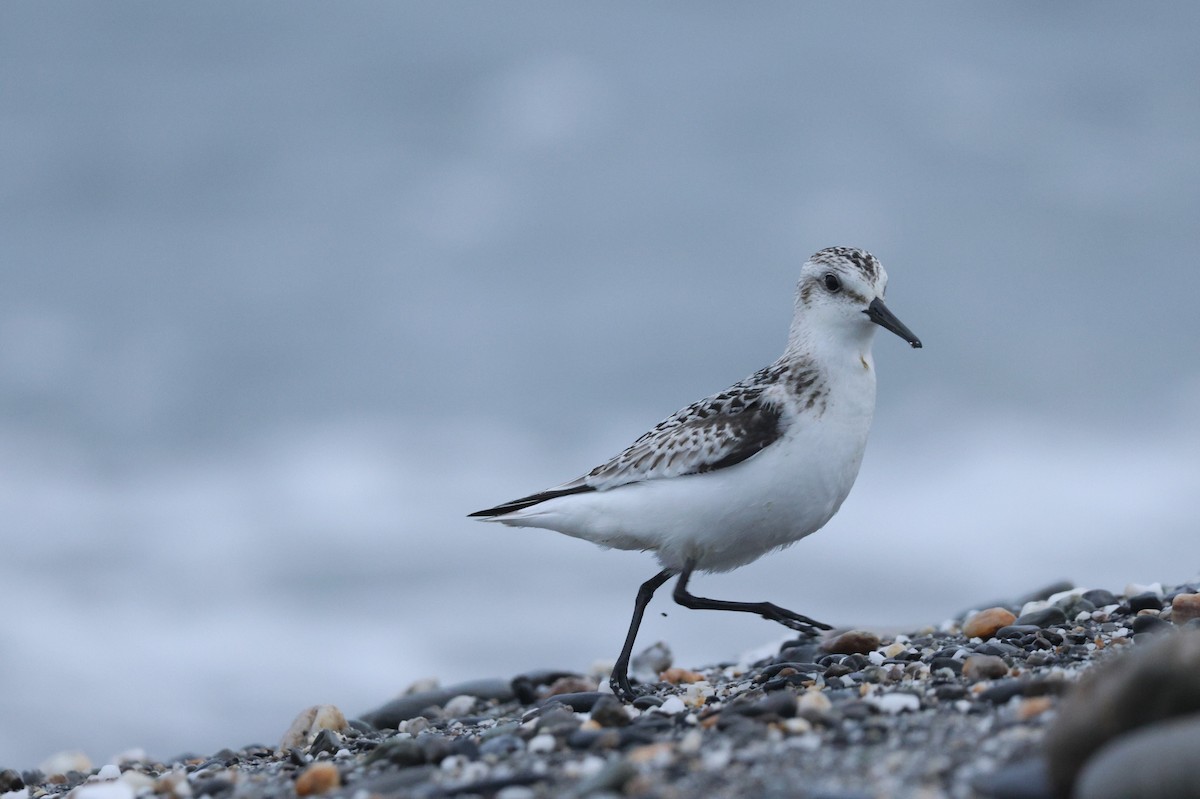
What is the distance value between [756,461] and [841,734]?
2530 millimetres

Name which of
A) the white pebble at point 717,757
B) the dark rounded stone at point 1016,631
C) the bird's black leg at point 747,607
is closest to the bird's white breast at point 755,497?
the bird's black leg at point 747,607

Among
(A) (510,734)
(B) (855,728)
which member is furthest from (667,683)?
(B) (855,728)

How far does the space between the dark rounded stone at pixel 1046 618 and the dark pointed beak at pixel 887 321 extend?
2.18 meters

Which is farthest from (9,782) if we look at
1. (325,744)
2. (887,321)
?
(887,321)

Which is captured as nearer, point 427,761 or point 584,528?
point 427,761

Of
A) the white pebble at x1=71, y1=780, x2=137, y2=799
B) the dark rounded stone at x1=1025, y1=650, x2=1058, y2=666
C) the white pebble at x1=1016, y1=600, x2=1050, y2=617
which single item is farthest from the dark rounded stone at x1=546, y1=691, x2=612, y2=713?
the white pebble at x1=1016, y1=600, x2=1050, y2=617

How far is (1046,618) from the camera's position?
8.41 meters

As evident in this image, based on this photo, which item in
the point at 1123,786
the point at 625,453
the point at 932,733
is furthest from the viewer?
the point at 625,453

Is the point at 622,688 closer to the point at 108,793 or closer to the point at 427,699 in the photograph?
the point at 427,699

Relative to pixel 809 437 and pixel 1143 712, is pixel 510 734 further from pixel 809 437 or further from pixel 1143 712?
pixel 1143 712

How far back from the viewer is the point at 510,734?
20.1 feet

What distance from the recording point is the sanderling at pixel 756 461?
7.46 metres

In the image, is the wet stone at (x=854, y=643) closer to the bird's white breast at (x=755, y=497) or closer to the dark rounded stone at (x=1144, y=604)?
the bird's white breast at (x=755, y=497)

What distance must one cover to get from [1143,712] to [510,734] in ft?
10.3
